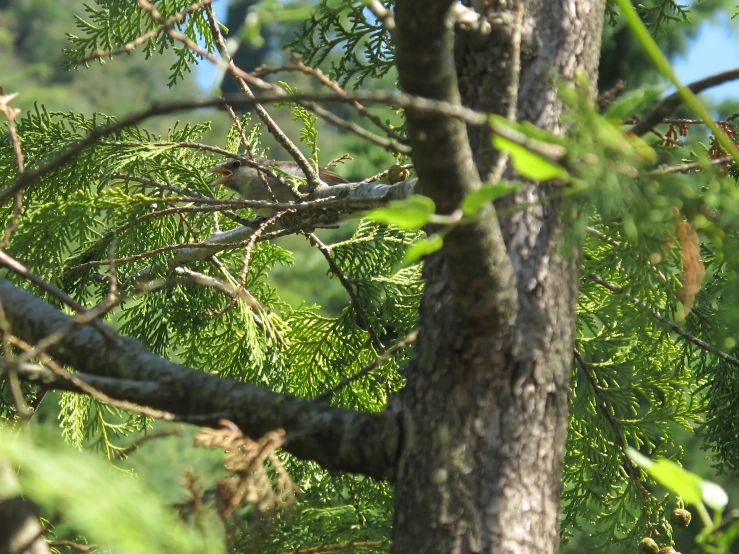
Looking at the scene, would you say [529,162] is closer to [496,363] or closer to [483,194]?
[483,194]

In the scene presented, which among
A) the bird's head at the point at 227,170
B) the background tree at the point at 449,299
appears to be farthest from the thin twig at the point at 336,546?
the bird's head at the point at 227,170

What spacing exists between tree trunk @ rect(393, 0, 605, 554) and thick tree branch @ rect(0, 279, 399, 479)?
6cm

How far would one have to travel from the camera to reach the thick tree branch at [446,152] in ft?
3.43

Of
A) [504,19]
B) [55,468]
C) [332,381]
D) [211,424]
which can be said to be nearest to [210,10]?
[332,381]

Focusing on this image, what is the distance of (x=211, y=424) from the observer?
137cm

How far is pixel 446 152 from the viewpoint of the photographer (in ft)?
3.60

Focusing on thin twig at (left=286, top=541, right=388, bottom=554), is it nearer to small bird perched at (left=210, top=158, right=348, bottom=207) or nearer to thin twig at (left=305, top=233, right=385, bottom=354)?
thin twig at (left=305, top=233, right=385, bottom=354)

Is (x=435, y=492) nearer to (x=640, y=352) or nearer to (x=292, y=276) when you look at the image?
(x=640, y=352)

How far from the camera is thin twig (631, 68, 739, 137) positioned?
110 centimetres

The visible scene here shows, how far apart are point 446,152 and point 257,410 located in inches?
Result: 21.7

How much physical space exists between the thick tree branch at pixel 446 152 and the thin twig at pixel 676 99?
247 millimetres

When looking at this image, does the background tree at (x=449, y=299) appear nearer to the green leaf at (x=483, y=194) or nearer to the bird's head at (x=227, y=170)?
the green leaf at (x=483, y=194)

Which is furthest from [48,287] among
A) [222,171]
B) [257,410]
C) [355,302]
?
[222,171]

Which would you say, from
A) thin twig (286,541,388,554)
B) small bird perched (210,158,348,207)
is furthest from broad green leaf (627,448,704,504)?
small bird perched (210,158,348,207)
